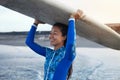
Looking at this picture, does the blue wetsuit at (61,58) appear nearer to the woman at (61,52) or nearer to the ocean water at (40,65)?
the woman at (61,52)

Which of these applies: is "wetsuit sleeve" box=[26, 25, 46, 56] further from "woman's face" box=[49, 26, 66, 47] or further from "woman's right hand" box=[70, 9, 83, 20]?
"woman's right hand" box=[70, 9, 83, 20]

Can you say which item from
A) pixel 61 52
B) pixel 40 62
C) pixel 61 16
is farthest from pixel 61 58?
pixel 40 62

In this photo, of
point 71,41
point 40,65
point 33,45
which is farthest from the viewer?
point 40,65

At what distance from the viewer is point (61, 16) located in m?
1.60

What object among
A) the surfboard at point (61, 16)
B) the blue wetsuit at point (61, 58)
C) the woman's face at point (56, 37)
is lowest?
the blue wetsuit at point (61, 58)

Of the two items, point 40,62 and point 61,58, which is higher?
point 61,58

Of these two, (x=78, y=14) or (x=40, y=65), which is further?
(x=40, y=65)

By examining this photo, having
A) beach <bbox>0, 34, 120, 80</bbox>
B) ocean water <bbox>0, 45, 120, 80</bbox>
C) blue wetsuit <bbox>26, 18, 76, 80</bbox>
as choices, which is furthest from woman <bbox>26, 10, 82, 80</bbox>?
ocean water <bbox>0, 45, 120, 80</bbox>

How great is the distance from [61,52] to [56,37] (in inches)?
2.6

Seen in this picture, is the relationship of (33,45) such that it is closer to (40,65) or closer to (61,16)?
(61,16)

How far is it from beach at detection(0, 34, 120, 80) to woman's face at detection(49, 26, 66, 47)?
241 cm

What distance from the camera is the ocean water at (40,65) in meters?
4.19

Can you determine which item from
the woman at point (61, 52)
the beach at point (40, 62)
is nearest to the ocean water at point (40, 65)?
the beach at point (40, 62)

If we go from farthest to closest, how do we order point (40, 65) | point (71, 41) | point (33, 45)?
point (40, 65), point (33, 45), point (71, 41)
